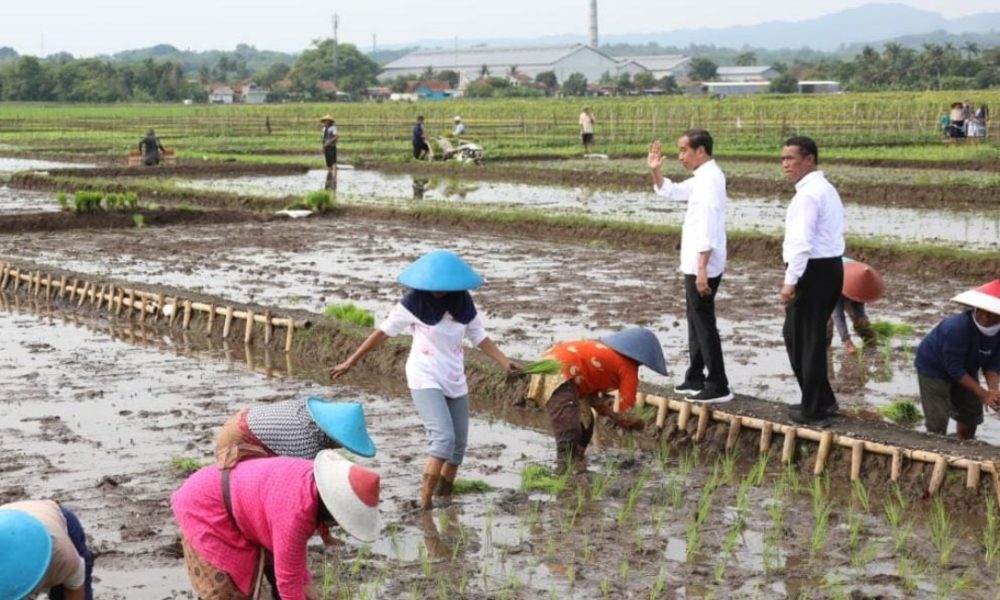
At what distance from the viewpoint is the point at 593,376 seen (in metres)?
7.28

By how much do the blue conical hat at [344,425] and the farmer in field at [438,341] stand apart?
1607 millimetres

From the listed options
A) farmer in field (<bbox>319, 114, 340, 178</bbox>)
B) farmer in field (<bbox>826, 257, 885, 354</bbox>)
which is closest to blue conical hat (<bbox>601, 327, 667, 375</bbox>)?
Result: farmer in field (<bbox>826, 257, 885, 354</bbox>)

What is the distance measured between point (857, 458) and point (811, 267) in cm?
103

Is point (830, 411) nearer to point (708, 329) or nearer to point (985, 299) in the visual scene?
point (708, 329)

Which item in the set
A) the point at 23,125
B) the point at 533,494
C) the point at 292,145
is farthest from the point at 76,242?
the point at 23,125

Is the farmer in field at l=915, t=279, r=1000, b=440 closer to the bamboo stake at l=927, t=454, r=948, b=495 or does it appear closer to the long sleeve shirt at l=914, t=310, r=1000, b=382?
the long sleeve shirt at l=914, t=310, r=1000, b=382

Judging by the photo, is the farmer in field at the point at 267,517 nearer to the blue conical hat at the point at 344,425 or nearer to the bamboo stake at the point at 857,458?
the blue conical hat at the point at 344,425

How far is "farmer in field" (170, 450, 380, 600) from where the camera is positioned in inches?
159

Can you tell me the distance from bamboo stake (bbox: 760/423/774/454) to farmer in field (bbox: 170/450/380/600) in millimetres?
3594

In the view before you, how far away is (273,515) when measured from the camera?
13.9 ft

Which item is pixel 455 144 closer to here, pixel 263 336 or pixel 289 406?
pixel 263 336

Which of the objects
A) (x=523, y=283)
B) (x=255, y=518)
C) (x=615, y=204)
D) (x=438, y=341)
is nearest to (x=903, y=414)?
(x=438, y=341)

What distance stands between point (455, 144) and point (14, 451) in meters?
24.9

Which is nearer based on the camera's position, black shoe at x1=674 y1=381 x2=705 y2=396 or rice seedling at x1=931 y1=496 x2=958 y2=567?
rice seedling at x1=931 y1=496 x2=958 y2=567
